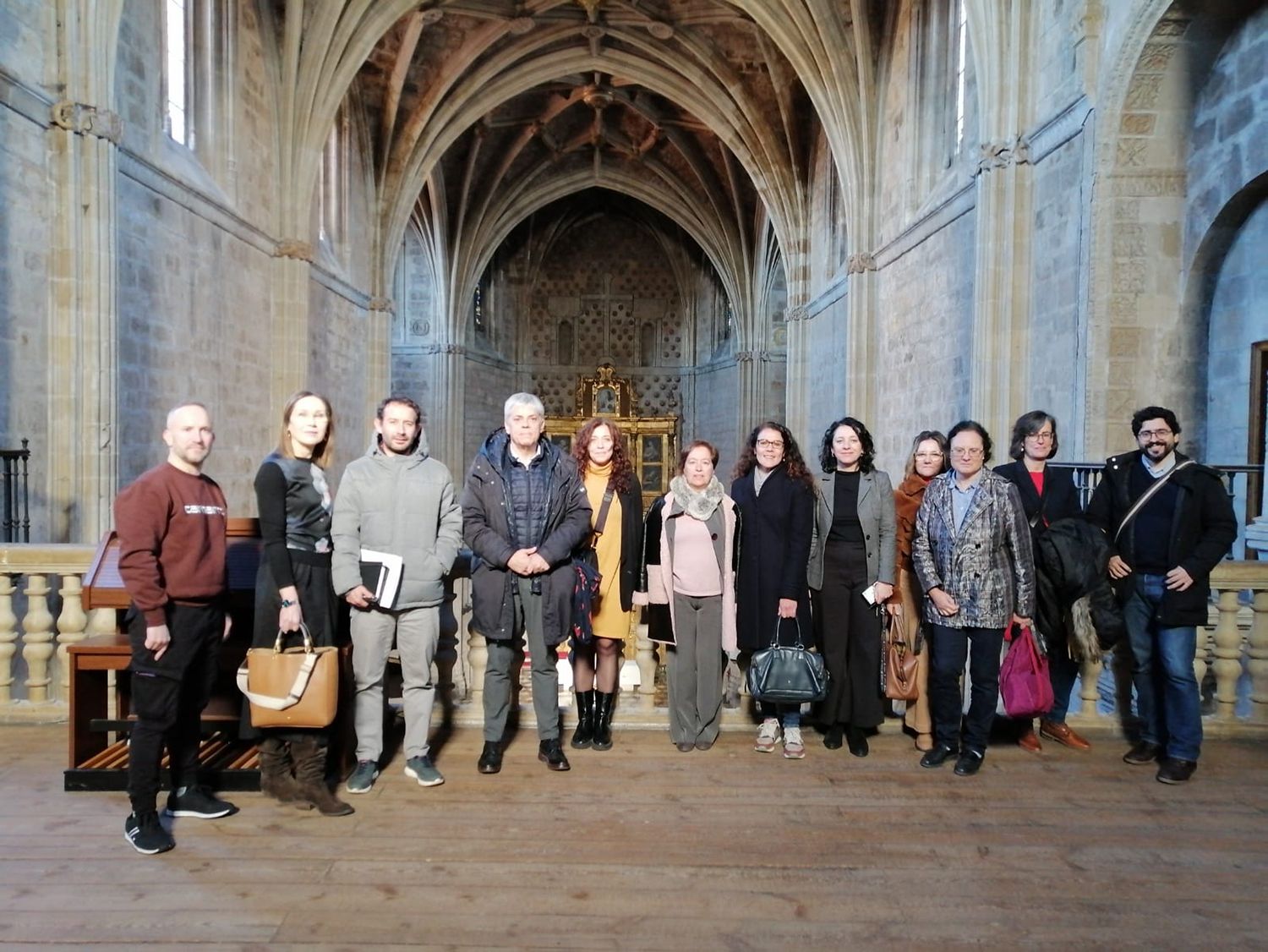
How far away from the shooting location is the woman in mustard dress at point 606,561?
4188mm

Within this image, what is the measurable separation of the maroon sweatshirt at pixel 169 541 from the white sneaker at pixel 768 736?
2.53 meters

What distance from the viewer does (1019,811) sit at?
356 cm

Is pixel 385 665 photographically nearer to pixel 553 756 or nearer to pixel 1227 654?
pixel 553 756

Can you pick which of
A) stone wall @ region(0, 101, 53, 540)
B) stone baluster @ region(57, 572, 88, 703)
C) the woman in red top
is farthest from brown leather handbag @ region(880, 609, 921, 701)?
stone wall @ region(0, 101, 53, 540)

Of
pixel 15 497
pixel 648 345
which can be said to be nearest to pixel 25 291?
pixel 15 497

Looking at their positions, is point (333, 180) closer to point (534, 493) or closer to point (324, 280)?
point (324, 280)

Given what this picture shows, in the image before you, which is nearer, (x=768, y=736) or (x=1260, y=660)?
(x=768, y=736)

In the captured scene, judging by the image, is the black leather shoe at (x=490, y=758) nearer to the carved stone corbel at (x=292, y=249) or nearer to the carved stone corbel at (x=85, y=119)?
the carved stone corbel at (x=85, y=119)

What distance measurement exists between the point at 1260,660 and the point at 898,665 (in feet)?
6.51

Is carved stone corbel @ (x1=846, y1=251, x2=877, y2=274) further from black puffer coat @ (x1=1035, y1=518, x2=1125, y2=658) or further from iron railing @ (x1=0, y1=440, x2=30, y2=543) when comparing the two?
iron railing @ (x1=0, y1=440, x2=30, y2=543)

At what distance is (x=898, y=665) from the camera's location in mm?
4211

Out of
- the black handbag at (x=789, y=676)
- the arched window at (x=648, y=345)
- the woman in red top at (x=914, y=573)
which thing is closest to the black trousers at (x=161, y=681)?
the black handbag at (x=789, y=676)

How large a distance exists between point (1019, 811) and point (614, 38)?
762 inches

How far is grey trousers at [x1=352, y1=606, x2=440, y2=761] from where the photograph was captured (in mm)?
3674
